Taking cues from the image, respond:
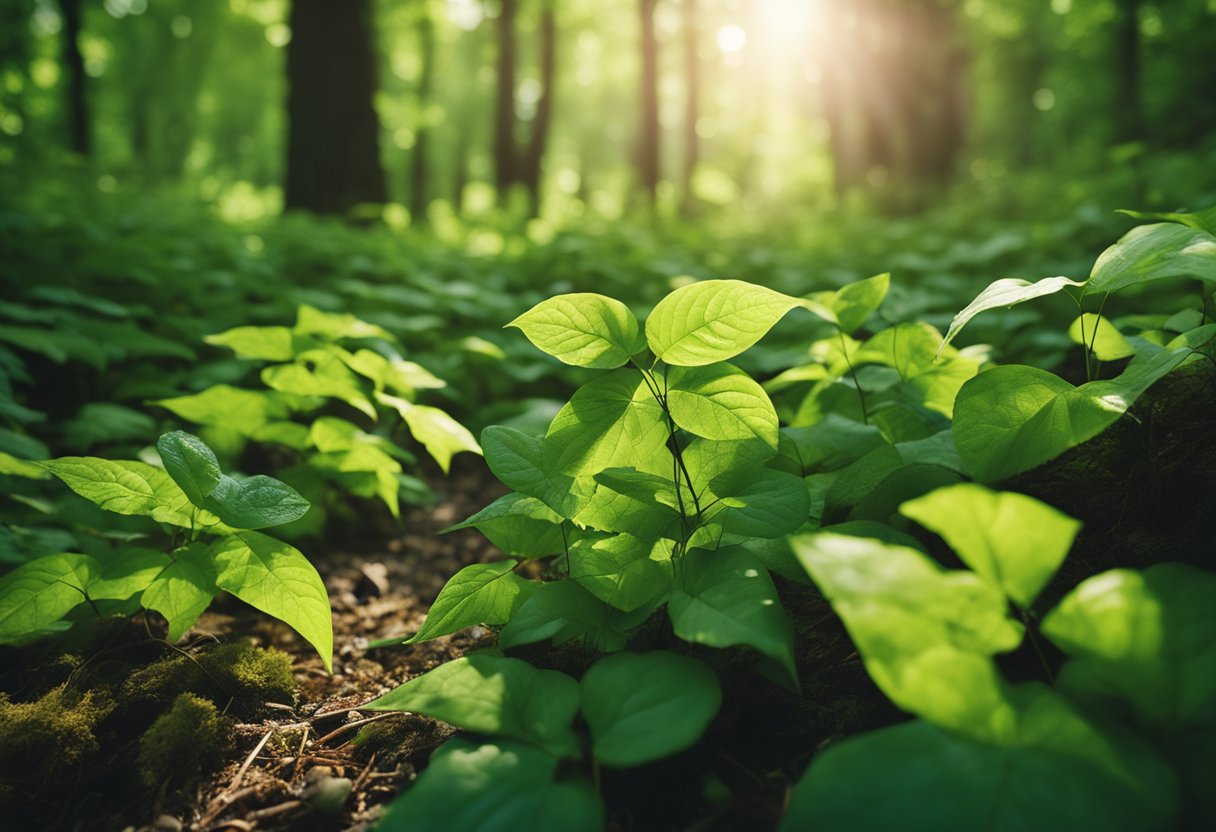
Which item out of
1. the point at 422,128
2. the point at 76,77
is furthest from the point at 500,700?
the point at 422,128

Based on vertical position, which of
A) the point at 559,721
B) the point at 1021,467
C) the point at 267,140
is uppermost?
the point at 267,140

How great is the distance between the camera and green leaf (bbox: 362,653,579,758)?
1040mm

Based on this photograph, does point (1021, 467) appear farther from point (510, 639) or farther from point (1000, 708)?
point (510, 639)

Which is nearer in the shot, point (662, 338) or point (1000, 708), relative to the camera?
point (1000, 708)

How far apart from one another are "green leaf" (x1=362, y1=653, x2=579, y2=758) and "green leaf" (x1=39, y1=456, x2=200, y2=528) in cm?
63

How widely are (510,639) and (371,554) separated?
4.73 feet

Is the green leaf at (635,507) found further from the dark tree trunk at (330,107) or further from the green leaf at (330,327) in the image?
the dark tree trunk at (330,107)

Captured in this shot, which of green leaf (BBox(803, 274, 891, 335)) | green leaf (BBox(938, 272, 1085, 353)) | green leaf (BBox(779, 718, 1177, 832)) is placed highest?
green leaf (BBox(938, 272, 1085, 353))

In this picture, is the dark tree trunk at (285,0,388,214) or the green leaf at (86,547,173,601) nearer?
the green leaf at (86,547,173,601)

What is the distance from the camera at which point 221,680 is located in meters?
1.50

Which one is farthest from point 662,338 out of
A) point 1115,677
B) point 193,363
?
point 193,363

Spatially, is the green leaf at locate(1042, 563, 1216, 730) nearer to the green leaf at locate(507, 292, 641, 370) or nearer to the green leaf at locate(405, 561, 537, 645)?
the green leaf at locate(507, 292, 641, 370)

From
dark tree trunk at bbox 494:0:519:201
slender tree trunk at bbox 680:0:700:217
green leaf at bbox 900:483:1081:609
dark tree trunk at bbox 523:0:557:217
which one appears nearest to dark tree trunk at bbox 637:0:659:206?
dark tree trunk at bbox 523:0:557:217

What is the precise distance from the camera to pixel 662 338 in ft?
4.37
